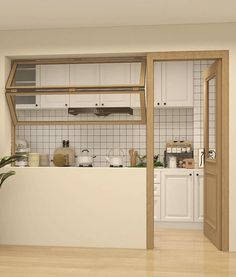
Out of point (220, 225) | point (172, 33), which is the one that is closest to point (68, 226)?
point (220, 225)

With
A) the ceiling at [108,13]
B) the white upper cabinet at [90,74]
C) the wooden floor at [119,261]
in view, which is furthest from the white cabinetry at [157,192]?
the ceiling at [108,13]

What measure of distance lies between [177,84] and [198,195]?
1.64 m

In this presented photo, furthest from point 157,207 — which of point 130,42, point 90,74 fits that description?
point 130,42

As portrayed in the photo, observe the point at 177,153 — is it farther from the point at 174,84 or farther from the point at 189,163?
the point at 174,84

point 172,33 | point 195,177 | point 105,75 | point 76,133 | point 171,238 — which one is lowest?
point 171,238

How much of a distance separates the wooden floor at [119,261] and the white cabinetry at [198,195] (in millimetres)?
904

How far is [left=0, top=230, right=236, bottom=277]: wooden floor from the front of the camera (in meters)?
3.99

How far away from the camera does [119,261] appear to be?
4352mm

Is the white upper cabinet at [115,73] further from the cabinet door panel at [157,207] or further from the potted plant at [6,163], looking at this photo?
the cabinet door panel at [157,207]

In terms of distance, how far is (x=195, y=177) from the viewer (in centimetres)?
604

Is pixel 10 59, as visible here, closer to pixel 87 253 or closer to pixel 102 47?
pixel 102 47

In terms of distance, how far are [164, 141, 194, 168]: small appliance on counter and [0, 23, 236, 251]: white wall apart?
5.49ft

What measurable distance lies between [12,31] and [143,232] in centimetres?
281

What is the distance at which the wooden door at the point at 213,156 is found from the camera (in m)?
4.83
